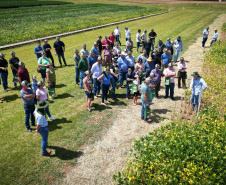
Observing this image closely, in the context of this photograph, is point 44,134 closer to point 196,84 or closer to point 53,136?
point 53,136

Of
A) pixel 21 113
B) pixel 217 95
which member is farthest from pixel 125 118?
pixel 21 113

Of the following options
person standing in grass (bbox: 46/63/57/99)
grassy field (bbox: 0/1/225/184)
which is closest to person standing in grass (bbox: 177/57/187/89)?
grassy field (bbox: 0/1/225/184)

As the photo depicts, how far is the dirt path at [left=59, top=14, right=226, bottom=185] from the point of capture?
5.78 meters

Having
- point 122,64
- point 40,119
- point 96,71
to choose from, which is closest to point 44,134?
point 40,119

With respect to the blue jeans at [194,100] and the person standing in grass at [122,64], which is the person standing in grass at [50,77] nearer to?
the person standing in grass at [122,64]

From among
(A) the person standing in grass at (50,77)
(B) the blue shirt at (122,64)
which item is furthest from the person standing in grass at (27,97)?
(B) the blue shirt at (122,64)

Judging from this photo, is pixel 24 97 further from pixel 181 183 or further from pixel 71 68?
pixel 71 68

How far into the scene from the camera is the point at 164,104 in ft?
32.0

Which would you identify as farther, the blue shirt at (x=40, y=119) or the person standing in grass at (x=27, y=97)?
the person standing in grass at (x=27, y=97)

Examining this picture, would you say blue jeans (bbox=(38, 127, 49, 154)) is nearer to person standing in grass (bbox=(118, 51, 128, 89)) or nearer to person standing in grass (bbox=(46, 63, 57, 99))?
person standing in grass (bbox=(46, 63, 57, 99))

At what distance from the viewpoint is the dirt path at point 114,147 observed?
578cm

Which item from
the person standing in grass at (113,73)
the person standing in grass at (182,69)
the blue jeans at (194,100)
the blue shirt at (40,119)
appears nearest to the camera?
the blue shirt at (40,119)

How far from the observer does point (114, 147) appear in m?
6.91

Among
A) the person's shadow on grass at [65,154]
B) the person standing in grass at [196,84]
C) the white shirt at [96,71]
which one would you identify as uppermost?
the white shirt at [96,71]
